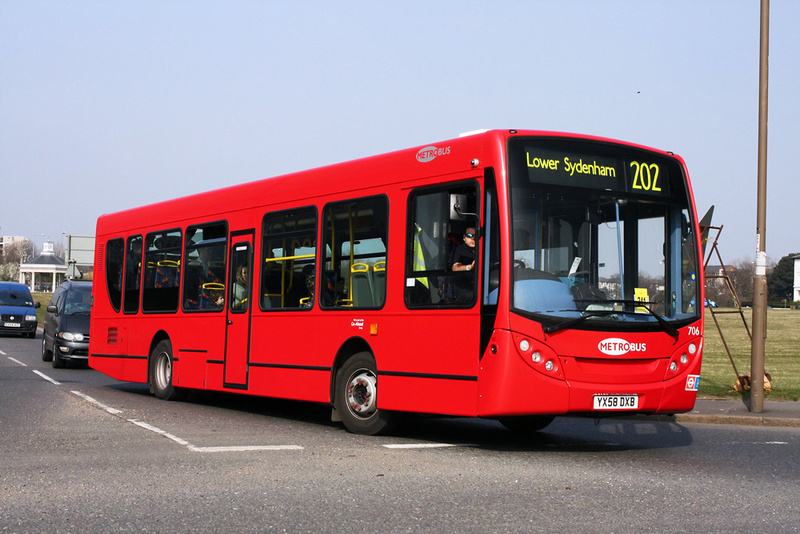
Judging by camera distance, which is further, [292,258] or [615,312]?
[292,258]

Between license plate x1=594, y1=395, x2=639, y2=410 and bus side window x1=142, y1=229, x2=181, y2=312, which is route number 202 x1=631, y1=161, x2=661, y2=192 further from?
bus side window x1=142, y1=229, x2=181, y2=312

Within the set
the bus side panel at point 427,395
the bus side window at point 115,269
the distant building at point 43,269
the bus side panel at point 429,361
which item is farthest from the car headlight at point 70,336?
the distant building at point 43,269

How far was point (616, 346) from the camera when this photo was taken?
957cm

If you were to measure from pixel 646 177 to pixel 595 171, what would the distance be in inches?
26.6

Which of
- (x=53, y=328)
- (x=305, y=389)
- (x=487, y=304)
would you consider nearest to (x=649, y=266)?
(x=487, y=304)

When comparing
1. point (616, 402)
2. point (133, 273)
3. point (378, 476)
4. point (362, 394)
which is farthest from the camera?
point (133, 273)

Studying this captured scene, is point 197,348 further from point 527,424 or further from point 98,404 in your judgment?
point 527,424

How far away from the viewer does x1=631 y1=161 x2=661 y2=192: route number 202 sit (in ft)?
33.6

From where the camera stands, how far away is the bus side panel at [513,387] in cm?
919

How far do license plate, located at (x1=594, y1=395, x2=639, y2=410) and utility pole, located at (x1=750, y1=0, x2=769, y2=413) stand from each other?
557cm

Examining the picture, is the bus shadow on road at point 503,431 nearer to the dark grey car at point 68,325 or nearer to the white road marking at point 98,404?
the white road marking at point 98,404

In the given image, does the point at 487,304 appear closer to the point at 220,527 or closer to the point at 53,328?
the point at 220,527

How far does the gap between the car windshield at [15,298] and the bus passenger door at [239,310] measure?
26.8 m

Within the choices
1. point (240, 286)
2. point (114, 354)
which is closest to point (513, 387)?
point (240, 286)
